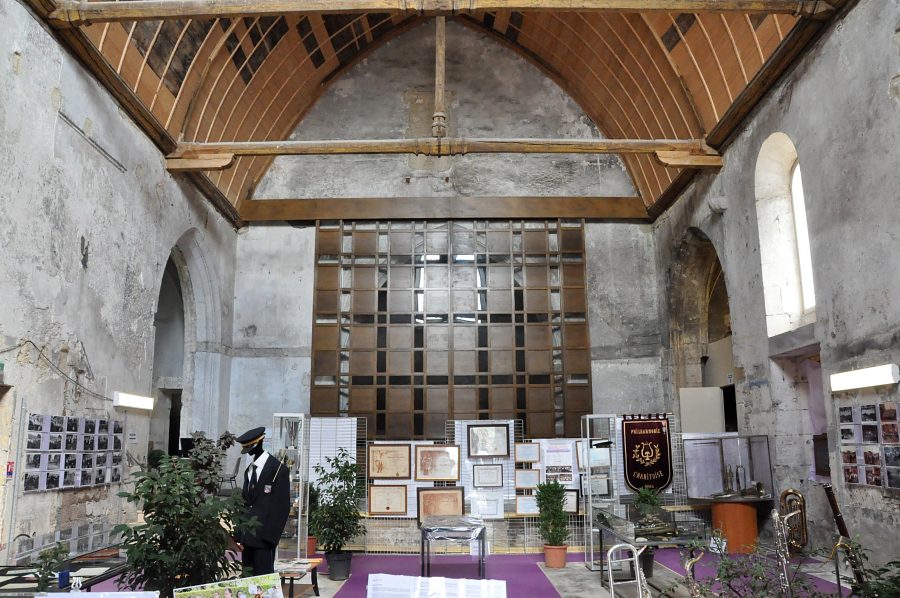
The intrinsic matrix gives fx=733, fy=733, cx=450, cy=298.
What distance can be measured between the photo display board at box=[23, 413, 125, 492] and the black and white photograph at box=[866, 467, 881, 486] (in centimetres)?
874

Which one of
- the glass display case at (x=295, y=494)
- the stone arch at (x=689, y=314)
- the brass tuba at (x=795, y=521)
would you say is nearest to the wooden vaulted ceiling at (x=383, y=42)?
the stone arch at (x=689, y=314)

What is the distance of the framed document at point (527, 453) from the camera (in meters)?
10.7

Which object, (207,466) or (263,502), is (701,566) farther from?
(207,466)

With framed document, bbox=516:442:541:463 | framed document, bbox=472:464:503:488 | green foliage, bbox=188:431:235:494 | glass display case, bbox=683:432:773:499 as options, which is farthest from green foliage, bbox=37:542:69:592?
glass display case, bbox=683:432:773:499

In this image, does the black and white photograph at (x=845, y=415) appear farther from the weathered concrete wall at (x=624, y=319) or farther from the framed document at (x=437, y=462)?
the weathered concrete wall at (x=624, y=319)

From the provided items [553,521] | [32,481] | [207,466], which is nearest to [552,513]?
[553,521]

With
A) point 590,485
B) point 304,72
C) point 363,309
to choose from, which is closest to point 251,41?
point 304,72

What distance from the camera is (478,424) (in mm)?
10617

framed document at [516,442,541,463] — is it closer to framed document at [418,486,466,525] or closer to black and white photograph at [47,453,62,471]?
framed document at [418,486,466,525]

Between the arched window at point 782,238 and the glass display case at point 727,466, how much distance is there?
1.72 metres

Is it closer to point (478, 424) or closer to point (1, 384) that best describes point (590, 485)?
point (478, 424)

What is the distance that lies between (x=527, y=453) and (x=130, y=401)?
5611 millimetres

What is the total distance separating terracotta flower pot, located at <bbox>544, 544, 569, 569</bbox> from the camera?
31.0ft

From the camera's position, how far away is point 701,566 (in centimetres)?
878
